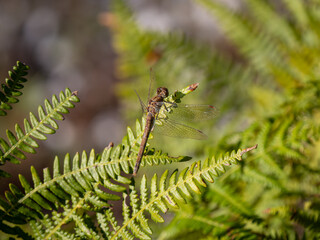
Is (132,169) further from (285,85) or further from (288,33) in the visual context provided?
(288,33)

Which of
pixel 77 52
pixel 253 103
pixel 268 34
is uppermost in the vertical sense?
pixel 77 52

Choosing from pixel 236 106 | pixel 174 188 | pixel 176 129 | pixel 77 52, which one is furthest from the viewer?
A: pixel 77 52

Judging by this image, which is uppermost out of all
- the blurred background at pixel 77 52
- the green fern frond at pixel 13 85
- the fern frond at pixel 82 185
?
the blurred background at pixel 77 52

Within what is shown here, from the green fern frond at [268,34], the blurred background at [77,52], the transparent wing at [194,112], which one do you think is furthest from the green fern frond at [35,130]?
the blurred background at [77,52]

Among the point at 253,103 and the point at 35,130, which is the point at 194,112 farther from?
the point at 253,103

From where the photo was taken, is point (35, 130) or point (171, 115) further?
point (171, 115)

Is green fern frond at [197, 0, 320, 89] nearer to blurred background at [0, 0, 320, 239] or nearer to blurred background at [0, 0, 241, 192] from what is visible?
blurred background at [0, 0, 320, 239]

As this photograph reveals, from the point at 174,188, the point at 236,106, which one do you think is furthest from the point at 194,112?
the point at 236,106

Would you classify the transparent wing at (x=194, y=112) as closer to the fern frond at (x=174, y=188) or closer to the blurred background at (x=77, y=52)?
the fern frond at (x=174, y=188)

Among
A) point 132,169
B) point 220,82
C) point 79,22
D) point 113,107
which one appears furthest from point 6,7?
point 132,169

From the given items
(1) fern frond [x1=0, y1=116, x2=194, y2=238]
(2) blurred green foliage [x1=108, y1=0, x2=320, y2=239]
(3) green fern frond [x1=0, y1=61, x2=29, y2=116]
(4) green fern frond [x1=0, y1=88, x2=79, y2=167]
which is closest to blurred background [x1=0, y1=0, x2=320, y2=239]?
(2) blurred green foliage [x1=108, y1=0, x2=320, y2=239]

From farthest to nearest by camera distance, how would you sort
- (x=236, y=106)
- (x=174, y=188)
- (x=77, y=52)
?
1. (x=77, y=52)
2. (x=236, y=106)
3. (x=174, y=188)
